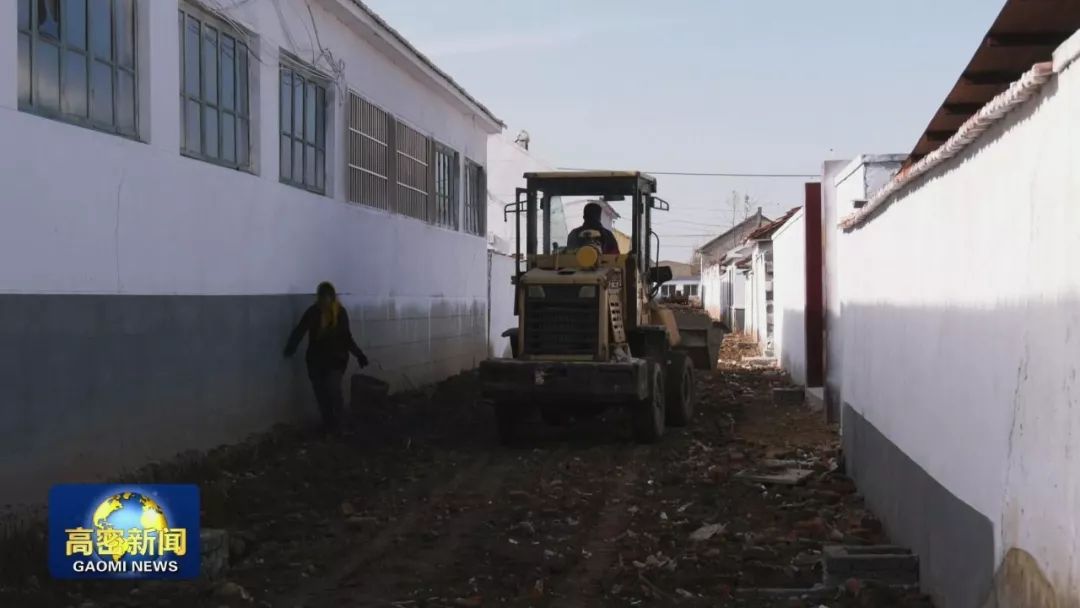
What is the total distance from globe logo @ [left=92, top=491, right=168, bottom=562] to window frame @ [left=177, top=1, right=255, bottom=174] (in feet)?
16.6

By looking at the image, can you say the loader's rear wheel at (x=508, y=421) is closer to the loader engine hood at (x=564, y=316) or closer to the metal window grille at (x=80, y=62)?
the loader engine hood at (x=564, y=316)

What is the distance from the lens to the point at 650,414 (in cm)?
1315

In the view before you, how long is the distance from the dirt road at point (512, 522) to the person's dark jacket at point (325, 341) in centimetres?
87

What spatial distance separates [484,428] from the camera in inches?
578

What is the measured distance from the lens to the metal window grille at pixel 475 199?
73.8 feet

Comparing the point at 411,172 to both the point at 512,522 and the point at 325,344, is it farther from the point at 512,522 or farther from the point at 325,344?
the point at 512,522

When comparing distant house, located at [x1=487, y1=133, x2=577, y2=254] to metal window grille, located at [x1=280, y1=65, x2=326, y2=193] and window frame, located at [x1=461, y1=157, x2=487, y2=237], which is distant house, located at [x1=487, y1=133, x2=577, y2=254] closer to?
window frame, located at [x1=461, y1=157, x2=487, y2=237]

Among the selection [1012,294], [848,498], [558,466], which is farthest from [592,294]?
[1012,294]

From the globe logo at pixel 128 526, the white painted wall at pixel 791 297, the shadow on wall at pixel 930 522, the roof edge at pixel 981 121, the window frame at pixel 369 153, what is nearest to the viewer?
the roof edge at pixel 981 121

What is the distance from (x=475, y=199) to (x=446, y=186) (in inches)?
91.1

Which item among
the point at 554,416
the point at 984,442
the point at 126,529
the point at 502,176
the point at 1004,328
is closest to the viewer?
the point at 1004,328

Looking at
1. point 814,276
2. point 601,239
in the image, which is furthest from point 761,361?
point 601,239

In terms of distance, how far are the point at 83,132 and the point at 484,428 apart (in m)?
7.14

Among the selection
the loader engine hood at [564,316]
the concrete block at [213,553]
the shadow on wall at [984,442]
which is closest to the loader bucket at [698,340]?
the loader engine hood at [564,316]
